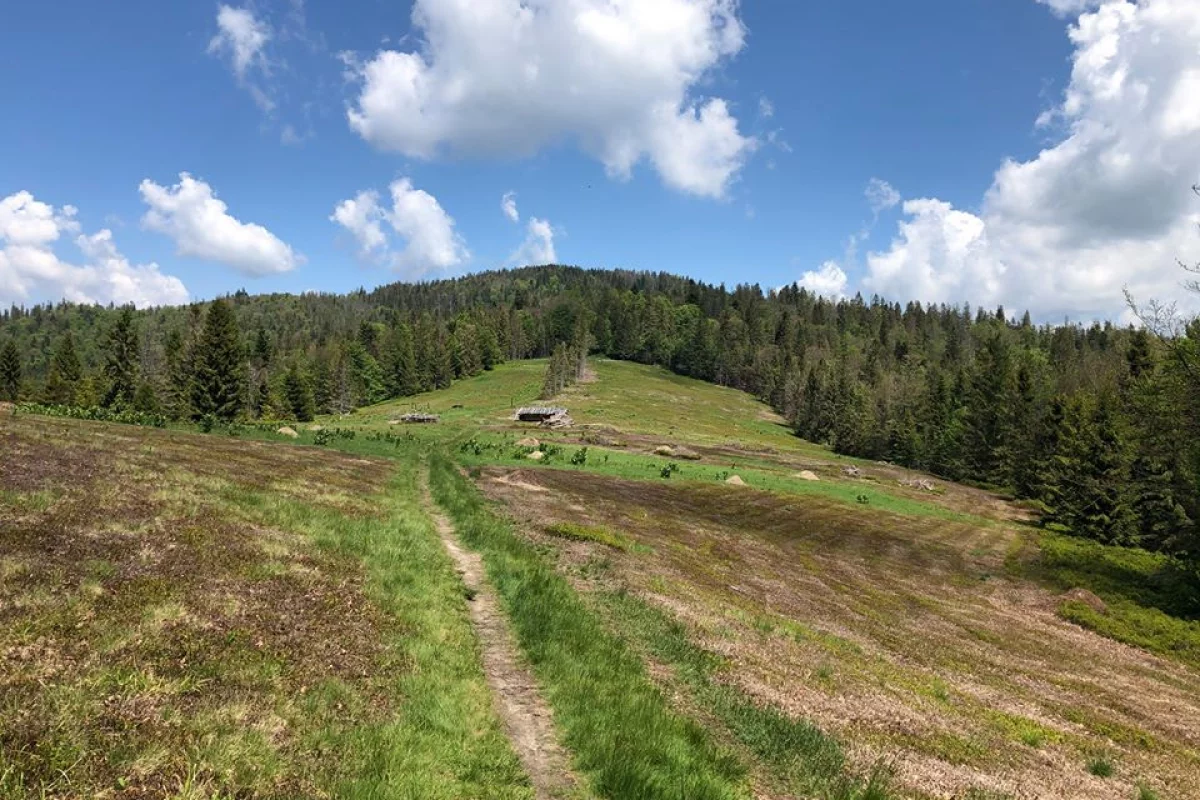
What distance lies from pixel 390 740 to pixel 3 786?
4186 millimetres

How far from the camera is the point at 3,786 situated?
6078mm

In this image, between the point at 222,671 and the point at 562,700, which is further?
the point at 562,700

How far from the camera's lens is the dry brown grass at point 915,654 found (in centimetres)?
1352

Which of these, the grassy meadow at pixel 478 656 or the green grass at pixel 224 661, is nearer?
the green grass at pixel 224 661

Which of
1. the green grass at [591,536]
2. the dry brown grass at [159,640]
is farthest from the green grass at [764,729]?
the green grass at [591,536]

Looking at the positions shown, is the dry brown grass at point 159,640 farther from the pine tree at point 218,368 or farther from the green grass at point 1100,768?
the pine tree at point 218,368

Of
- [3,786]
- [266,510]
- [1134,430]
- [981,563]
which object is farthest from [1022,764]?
[1134,430]

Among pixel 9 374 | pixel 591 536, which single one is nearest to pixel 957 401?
pixel 591 536

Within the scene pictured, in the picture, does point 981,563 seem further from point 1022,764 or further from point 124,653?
point 124,653

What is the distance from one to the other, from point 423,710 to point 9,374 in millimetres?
144270

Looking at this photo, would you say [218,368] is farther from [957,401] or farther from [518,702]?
[957,401]

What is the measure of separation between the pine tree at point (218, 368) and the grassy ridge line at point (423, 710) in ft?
253

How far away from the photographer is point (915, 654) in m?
22.2

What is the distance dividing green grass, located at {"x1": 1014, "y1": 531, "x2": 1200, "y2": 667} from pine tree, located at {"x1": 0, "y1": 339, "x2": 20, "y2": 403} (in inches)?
5924
